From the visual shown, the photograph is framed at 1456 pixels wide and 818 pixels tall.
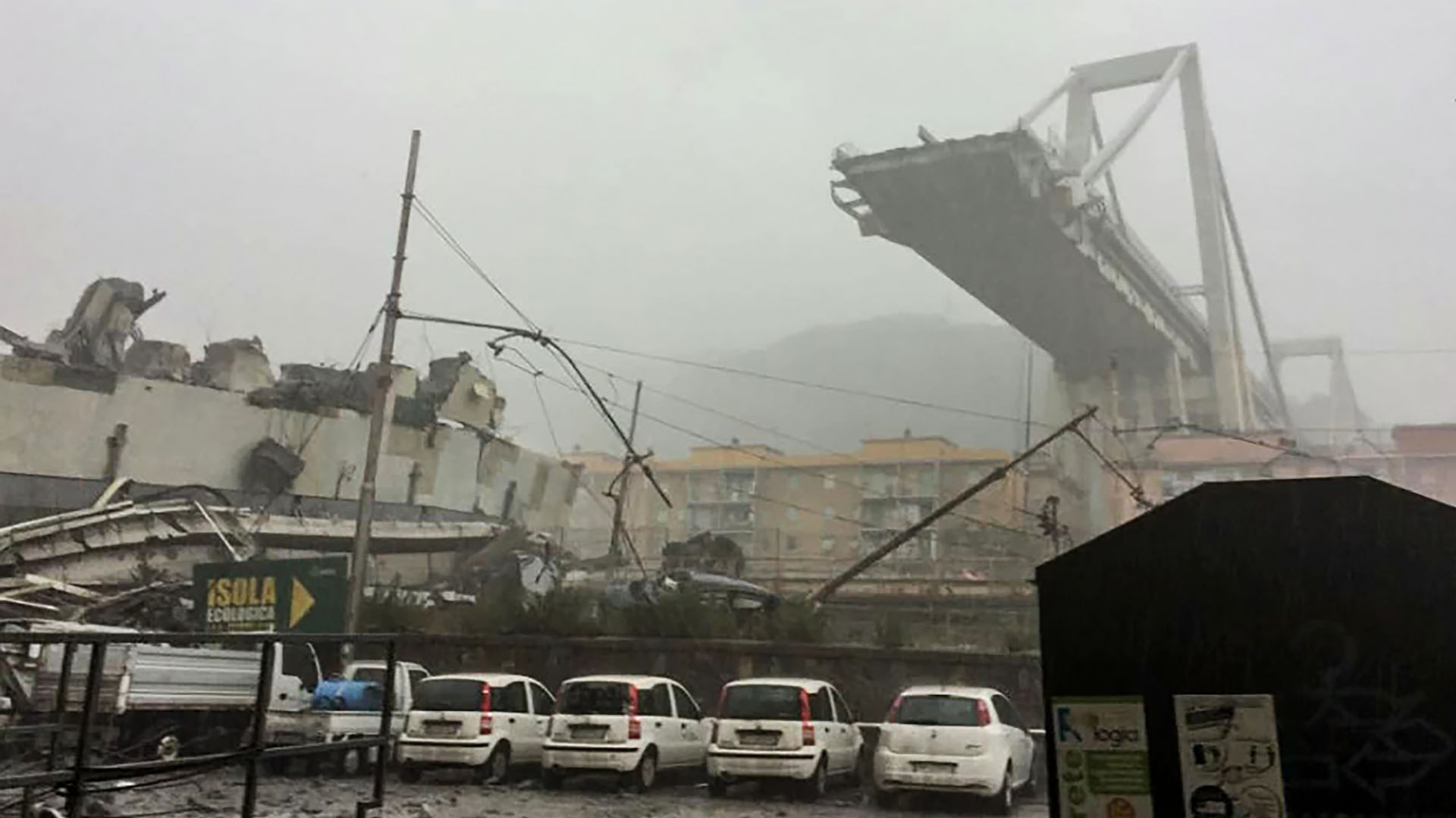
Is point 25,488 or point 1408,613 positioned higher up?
point 25,488

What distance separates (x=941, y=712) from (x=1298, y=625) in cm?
678

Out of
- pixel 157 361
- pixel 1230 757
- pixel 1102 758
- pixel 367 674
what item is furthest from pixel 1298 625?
pixel 157 361

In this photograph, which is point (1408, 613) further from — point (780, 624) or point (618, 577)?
point (618, 577)

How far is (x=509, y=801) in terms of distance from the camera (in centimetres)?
1102

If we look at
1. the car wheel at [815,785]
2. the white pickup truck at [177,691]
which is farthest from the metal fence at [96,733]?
the car wheel at [815,785]

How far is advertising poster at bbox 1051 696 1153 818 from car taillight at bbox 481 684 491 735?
881 cm

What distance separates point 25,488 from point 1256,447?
4287cm

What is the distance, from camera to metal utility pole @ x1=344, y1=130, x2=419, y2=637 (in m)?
16.7

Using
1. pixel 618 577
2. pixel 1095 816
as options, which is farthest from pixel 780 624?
pixel 1095 816

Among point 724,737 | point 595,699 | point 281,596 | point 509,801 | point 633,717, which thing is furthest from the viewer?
point 281,596

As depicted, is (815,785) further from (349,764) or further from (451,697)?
(349,764)

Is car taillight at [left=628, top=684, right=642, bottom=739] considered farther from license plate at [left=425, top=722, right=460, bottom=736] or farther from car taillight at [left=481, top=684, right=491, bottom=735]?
license plate at [left=425, top=722, right=460, bottom=736]

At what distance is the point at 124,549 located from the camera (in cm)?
2816

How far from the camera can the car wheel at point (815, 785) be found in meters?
11.5
